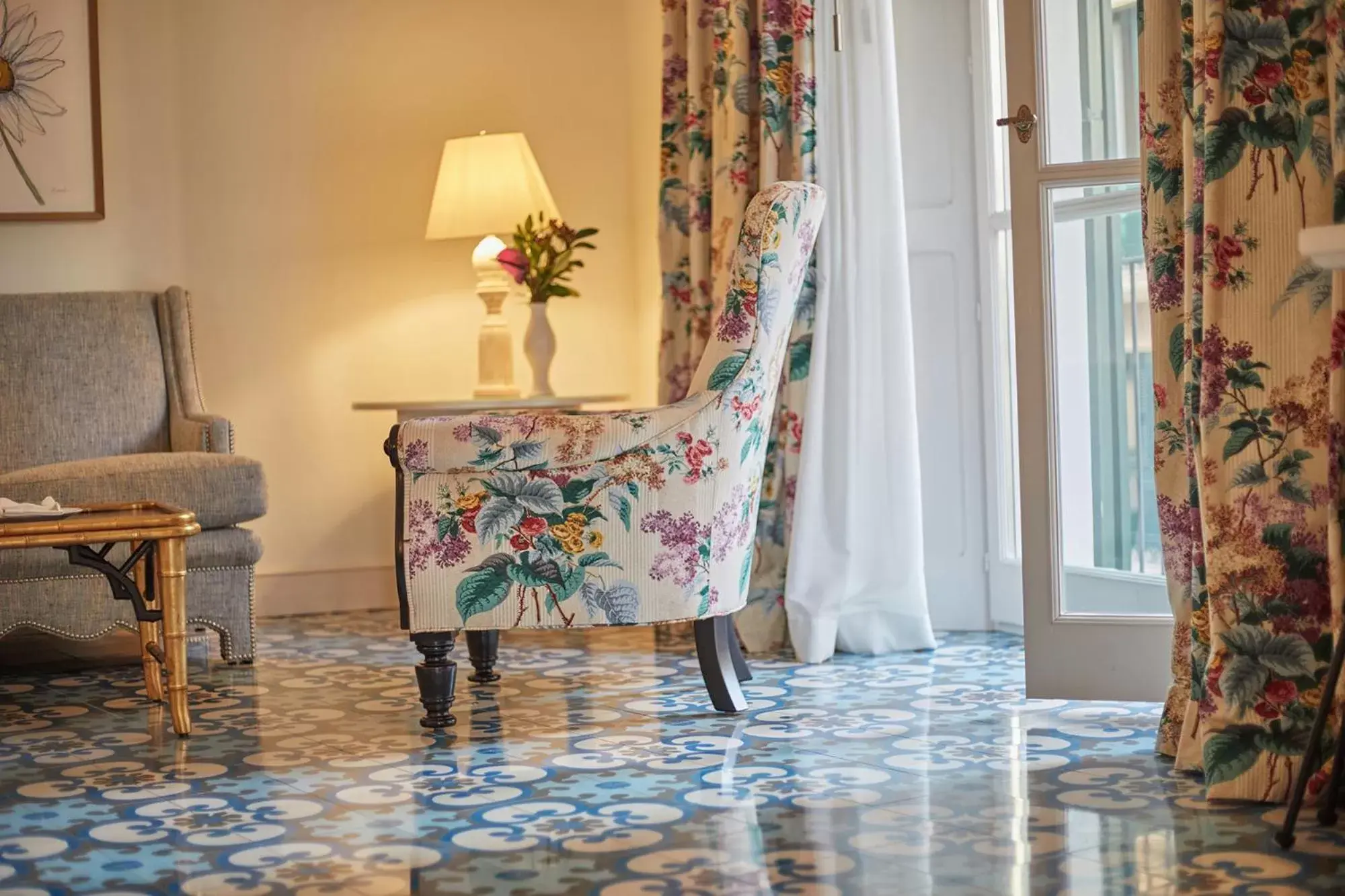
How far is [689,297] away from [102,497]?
1.58 metres

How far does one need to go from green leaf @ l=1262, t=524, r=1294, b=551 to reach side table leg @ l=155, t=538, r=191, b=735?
1941mm

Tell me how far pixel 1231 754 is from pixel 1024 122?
1280 millimetres

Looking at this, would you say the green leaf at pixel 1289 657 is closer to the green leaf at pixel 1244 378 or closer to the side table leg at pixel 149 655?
the green leaf at pixel 1244 378

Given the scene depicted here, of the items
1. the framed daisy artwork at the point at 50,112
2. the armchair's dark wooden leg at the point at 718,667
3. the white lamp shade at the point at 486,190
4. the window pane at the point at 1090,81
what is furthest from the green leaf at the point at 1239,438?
the framed daisy artwork at the point at 50,112

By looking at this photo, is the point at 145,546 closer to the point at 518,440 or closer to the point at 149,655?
the point at 149,655

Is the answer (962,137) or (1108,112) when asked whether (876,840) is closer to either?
(1108,112)

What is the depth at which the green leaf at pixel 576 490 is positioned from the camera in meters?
2.89

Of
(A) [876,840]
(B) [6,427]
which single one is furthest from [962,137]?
(B) [6,427]

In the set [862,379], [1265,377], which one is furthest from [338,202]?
[1265,377]

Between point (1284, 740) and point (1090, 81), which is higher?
point (1090, 81)

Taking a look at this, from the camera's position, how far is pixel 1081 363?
299cm

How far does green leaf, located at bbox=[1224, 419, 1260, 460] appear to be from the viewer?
7.80 ft

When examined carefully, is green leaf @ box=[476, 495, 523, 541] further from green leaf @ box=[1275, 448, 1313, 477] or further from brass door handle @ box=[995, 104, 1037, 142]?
green leaf @ box=[1275, 448, 1313, 477]

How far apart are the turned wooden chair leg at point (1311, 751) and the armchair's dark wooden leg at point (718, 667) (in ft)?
3.87
